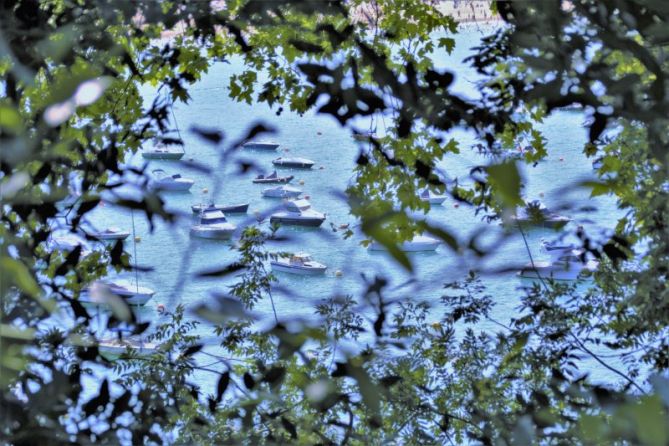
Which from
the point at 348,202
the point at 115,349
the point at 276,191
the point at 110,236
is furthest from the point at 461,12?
the point at 348,202

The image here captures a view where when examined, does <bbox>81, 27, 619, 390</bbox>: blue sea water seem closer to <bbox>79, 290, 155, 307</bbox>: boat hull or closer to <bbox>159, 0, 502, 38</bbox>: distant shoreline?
<bbox>79, 290, 155, 307</bbox>: boat hull

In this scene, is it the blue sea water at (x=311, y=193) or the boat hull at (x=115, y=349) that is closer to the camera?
the boat hull at (x=115, y=349)

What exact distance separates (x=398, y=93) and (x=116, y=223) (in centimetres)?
289

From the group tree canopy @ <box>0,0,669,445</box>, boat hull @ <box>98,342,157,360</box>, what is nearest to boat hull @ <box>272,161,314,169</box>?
boat hull @ <box>98,342,157,360</box>

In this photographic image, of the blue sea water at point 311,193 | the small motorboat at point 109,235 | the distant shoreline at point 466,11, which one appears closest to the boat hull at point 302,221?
the blue sea water at point 311,193

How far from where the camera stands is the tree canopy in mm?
471

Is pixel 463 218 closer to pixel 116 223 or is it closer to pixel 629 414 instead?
pixel 116 223

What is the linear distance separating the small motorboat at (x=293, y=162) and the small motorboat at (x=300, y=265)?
24.7 inches

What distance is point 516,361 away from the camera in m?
1.65

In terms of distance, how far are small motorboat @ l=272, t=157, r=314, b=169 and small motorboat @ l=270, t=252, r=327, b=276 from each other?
63cm

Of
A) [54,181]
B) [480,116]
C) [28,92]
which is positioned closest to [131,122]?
[28,92]

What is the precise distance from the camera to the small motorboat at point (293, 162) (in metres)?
3.44

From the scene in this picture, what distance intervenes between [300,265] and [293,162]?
2.46ft

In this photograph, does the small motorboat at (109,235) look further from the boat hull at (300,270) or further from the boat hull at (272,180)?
the boat hull at (272,180)
